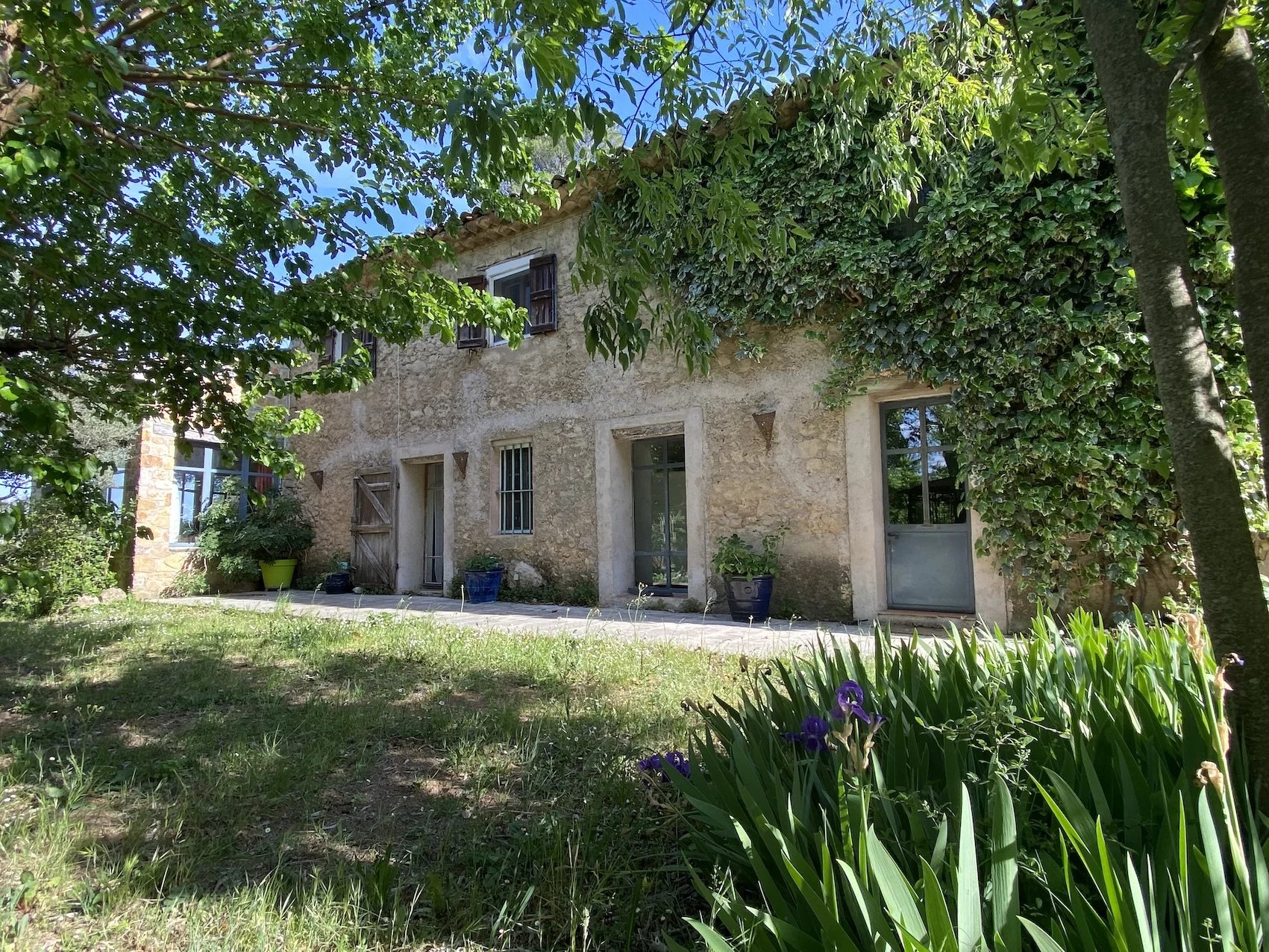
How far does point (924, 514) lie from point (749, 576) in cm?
173

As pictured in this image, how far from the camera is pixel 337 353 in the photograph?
1144cm

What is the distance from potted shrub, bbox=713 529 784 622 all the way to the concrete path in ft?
0.58

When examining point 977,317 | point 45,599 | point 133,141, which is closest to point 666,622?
point 977,317

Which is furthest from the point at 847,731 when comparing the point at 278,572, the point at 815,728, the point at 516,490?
the point at 278,572

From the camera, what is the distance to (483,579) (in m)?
8.81

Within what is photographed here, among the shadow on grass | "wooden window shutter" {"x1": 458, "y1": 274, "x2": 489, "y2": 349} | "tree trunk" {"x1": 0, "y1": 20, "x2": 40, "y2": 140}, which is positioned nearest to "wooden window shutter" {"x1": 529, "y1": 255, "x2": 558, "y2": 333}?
"wooden window shutter" {"x1": 458, "y1": 274, "x2": 489, "y2": 349}

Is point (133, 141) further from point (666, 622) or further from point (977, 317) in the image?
point (977, 317)

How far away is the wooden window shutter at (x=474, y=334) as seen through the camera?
30.9ft

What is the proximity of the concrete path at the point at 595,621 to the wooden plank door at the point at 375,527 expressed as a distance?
3.18ft

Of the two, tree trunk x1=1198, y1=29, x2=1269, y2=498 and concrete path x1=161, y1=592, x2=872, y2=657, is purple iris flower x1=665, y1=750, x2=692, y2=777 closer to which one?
tree trunk x1=1198, y1=29, x2=1269, y2=498

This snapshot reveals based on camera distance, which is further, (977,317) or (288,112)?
(977,317)

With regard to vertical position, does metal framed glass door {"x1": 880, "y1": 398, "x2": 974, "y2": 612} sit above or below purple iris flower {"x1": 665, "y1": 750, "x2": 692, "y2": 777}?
above

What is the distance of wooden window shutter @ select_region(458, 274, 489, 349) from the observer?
9406 mm

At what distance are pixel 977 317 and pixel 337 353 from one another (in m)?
9.89
